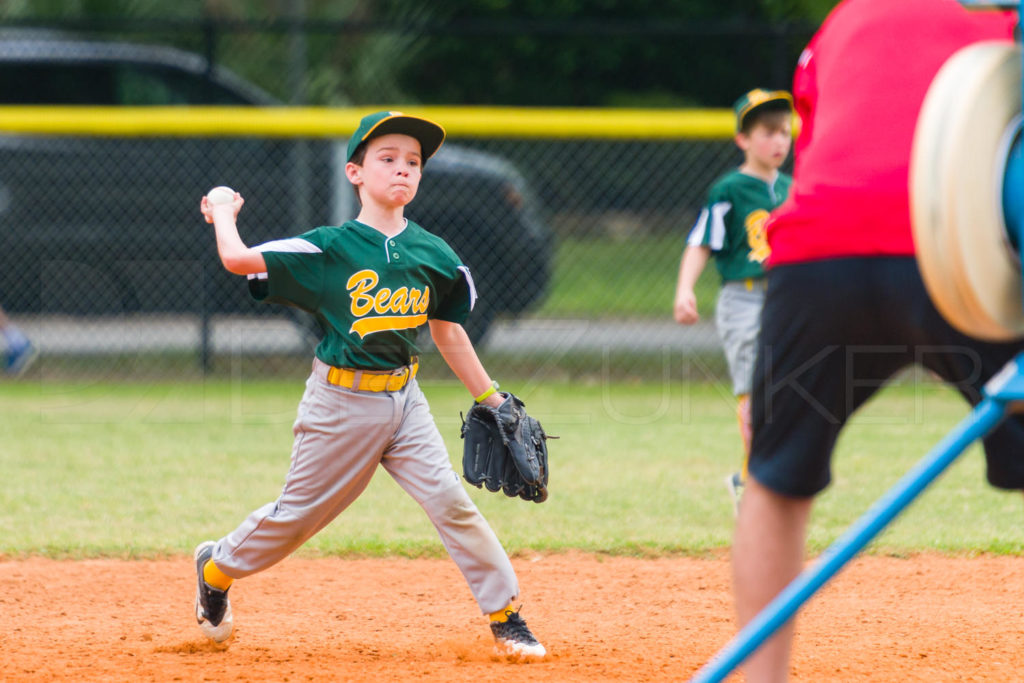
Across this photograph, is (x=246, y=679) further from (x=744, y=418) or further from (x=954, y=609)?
(x=744, y=418)

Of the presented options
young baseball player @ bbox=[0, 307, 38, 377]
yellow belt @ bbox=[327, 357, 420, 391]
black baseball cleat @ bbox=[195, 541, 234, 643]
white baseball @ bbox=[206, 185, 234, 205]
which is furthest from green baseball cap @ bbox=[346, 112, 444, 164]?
young baseball player @ bbox=[0, 307, 38, 377]

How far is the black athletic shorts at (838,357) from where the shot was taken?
2.13 meters

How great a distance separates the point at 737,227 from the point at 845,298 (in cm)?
337

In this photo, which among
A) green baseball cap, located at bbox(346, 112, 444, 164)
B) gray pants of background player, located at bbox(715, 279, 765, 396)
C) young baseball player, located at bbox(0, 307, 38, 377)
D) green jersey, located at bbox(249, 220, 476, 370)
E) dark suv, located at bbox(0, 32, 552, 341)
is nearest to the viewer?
green jersey, located at bbox(249, 220, 476, 370)

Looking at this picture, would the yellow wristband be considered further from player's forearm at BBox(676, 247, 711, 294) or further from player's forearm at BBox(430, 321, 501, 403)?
player's forearm at BBox(676, 247, 711, 294)

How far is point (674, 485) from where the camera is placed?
592cm

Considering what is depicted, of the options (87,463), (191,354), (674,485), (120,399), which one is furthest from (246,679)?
(191,354)

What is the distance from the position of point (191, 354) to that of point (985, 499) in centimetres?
607

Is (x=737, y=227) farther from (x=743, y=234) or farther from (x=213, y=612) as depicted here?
(x=213, y=612)

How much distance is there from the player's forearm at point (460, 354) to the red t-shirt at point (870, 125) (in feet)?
4.33

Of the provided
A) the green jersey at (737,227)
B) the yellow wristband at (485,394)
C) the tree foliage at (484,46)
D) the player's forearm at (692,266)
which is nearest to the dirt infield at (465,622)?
the yellow wristband at (485,394)

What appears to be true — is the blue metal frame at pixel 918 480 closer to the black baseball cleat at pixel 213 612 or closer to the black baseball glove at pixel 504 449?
the black baseball glove at pixel 504 449

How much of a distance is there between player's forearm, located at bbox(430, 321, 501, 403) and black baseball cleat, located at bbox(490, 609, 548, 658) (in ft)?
2.09

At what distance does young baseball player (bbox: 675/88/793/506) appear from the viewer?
5.36m
